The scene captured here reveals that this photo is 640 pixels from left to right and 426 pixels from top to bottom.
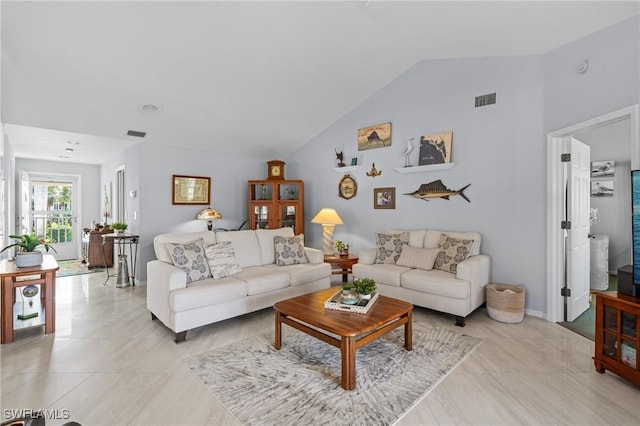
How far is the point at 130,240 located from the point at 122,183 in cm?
168

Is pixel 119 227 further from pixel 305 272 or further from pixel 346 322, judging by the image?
pixel 346 322

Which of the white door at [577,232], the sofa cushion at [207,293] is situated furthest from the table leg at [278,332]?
the white door at [577,232]

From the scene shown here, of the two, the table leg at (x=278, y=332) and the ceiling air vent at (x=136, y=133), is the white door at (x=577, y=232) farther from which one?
the ceiling air vent at (x=136, y=133)

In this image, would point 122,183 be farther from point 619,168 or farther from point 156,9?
point 619,168

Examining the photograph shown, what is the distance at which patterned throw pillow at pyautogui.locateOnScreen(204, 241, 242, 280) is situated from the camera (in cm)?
328

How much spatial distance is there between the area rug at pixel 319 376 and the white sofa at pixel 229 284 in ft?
1.40

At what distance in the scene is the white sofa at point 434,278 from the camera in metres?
3.16

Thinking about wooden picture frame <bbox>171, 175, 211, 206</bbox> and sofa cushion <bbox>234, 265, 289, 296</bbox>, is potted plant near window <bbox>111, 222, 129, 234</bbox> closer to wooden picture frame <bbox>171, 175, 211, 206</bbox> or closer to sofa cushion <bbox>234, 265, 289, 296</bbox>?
wooden picture frame <bbox>171, 175, 211, 206</bbox>

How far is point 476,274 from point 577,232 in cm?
115

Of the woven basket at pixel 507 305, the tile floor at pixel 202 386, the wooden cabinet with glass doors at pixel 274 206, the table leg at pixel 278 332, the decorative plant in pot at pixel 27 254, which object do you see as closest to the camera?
the tile floor at pixel 202 386

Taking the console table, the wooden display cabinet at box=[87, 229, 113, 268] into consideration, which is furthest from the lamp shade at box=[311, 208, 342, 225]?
the wooden display cabinet at box=[87, 229, 113, 268]

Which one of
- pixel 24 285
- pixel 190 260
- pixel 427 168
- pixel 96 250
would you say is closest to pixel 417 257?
pixel 427 168

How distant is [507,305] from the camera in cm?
319

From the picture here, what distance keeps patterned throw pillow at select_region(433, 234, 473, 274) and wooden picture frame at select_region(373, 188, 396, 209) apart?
3.74 feet
